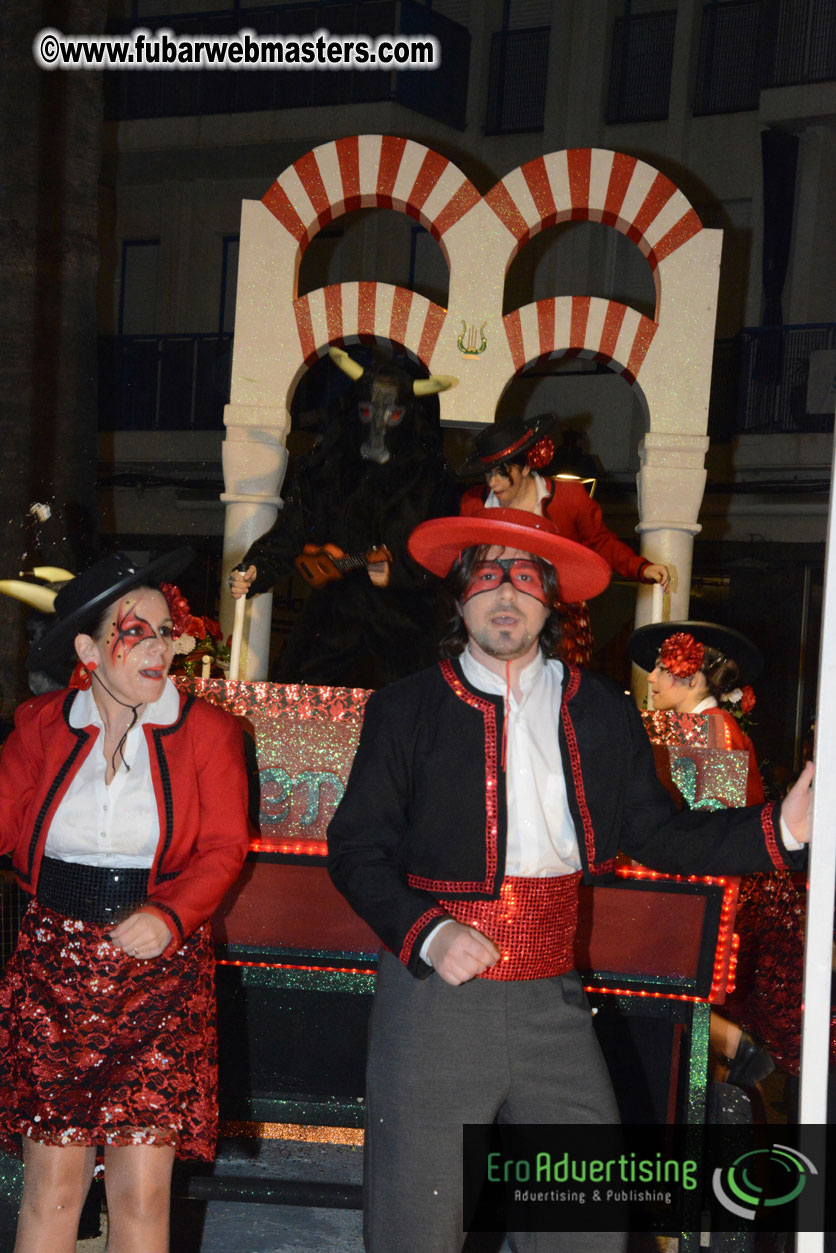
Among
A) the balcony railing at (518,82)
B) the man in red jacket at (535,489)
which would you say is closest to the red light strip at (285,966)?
the man in red jacket at (535,489)

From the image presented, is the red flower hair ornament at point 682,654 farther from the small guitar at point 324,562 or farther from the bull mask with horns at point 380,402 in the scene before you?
the bull mask with horns at point 380,402

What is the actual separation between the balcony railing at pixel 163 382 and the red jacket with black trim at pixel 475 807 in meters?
11.0

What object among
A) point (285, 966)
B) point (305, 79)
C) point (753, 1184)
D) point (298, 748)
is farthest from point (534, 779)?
point (305, 79)

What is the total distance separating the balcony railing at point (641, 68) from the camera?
12891 mm

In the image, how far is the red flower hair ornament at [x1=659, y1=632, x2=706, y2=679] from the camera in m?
4.62

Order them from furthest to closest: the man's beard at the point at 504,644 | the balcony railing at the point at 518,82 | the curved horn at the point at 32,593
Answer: the balcony railing at the point at 518,82
the curved horn at the point at 32,593
the man's beard at the point at 504,644

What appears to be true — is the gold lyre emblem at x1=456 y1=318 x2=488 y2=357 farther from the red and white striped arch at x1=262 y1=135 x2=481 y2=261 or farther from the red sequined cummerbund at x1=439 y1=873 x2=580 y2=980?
the red sequined cummerbund at x1=439 y1=873 x2=580 y2=980

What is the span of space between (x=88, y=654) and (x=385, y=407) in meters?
2.19

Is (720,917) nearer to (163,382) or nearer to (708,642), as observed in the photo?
(708,642)

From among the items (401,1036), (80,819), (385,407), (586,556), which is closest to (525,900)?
(401,1036)

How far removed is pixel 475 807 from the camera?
2.81m

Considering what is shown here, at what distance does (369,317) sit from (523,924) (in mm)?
2870

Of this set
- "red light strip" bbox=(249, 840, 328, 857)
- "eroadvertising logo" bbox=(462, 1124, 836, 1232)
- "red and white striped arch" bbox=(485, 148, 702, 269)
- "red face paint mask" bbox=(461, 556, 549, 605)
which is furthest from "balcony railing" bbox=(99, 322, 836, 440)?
"red face paint mask" bbox=(461, 556, 549, 605)

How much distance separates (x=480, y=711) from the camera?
9.45 ft
